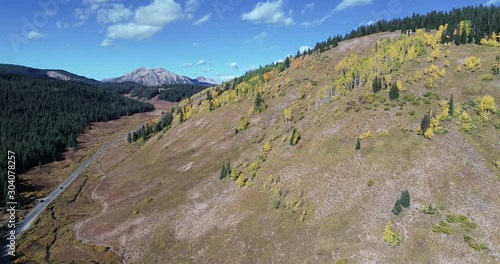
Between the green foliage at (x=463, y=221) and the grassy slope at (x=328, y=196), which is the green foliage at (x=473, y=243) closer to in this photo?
the grassy slope at (x=328, y=196)

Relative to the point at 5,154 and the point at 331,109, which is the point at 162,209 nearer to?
the point at 331,109

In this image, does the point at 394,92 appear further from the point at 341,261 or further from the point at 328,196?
the point at 341,261

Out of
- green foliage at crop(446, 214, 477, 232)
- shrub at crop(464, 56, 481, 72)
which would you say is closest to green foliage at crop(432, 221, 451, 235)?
green foliage at crop(446, 214, 477, 232)

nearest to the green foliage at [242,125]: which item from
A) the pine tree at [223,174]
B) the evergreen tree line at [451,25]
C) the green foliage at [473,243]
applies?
the pine tree at [223,174]

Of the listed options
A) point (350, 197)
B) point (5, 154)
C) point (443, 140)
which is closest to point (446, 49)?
point (443, 140)

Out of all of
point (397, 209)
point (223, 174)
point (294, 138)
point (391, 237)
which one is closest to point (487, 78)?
point (294, 138)

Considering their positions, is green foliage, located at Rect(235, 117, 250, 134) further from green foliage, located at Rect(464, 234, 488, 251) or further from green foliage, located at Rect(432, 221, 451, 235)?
green foliage, located at Rect(464, 234, 488, 251)
